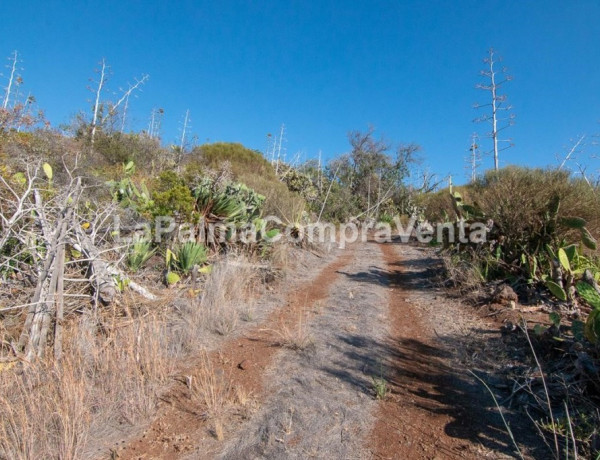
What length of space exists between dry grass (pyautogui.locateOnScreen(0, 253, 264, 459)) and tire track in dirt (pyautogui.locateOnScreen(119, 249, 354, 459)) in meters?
0.10

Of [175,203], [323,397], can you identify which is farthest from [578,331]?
[175,203]

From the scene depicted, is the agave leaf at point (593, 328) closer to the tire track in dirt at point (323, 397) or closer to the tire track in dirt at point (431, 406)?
the tire track in dirt at point (431, 406)

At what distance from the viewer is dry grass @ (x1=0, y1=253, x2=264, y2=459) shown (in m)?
2.08

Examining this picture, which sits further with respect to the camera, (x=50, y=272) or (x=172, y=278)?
(x=172, y=278)

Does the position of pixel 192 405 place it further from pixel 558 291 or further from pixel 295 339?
pixel 558 291

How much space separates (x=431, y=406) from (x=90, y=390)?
2.60m

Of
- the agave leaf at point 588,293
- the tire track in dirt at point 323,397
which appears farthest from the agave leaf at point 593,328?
the tire track in dirt at point 323,397

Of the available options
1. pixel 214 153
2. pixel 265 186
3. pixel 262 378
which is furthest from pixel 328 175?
pixel 262 378

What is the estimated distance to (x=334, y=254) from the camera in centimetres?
1033

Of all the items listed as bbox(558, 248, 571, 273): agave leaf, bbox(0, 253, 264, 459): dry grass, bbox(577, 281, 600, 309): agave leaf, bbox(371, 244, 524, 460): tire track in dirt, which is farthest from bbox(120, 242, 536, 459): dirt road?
bbox(558, 248, 571, 273): agave leaf

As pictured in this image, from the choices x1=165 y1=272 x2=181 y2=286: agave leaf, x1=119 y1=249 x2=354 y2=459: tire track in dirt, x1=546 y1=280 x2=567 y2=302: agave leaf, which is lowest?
x1=119 y1=249 x2=354 y2=459: tire track in dirt

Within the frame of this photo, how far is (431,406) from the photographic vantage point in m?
2.71

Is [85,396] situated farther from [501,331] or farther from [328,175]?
[328,175]

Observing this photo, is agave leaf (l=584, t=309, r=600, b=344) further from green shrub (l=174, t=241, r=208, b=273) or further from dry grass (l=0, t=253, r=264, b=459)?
green shrub (l=174, t=241, r=208, b=273)
